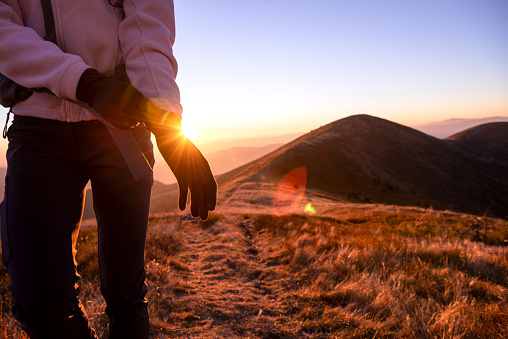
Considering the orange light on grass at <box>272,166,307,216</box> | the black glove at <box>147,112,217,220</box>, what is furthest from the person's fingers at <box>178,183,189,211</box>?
the orange light on grass at <box>272,166,307,216</box>

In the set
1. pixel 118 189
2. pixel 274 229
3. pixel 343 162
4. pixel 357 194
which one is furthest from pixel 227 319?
pixel 343 162

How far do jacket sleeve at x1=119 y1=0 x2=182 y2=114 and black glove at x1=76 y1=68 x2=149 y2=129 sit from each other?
123 millimetres

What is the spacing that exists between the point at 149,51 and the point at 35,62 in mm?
485

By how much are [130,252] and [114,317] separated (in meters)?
0.34

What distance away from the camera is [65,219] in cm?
121

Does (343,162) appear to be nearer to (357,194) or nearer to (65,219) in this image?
(357,194)

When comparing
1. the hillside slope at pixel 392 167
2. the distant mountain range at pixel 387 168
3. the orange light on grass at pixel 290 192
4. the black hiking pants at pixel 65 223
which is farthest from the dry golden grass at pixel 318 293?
the hillside slope at pixel 392 167

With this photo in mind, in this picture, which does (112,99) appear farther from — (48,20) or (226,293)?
(226,293)

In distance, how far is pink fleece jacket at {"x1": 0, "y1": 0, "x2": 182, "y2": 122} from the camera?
1.15 metres

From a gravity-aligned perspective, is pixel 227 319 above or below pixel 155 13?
below

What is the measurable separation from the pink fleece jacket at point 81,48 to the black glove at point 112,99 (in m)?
0.04

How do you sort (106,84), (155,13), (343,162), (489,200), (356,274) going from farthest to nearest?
(489,200) < (343,162) < (356,274) < (155,13) < (106,84)

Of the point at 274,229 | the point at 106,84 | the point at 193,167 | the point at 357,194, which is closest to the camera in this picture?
the point at 106,84

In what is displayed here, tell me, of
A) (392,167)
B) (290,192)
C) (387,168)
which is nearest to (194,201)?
(290,192)
